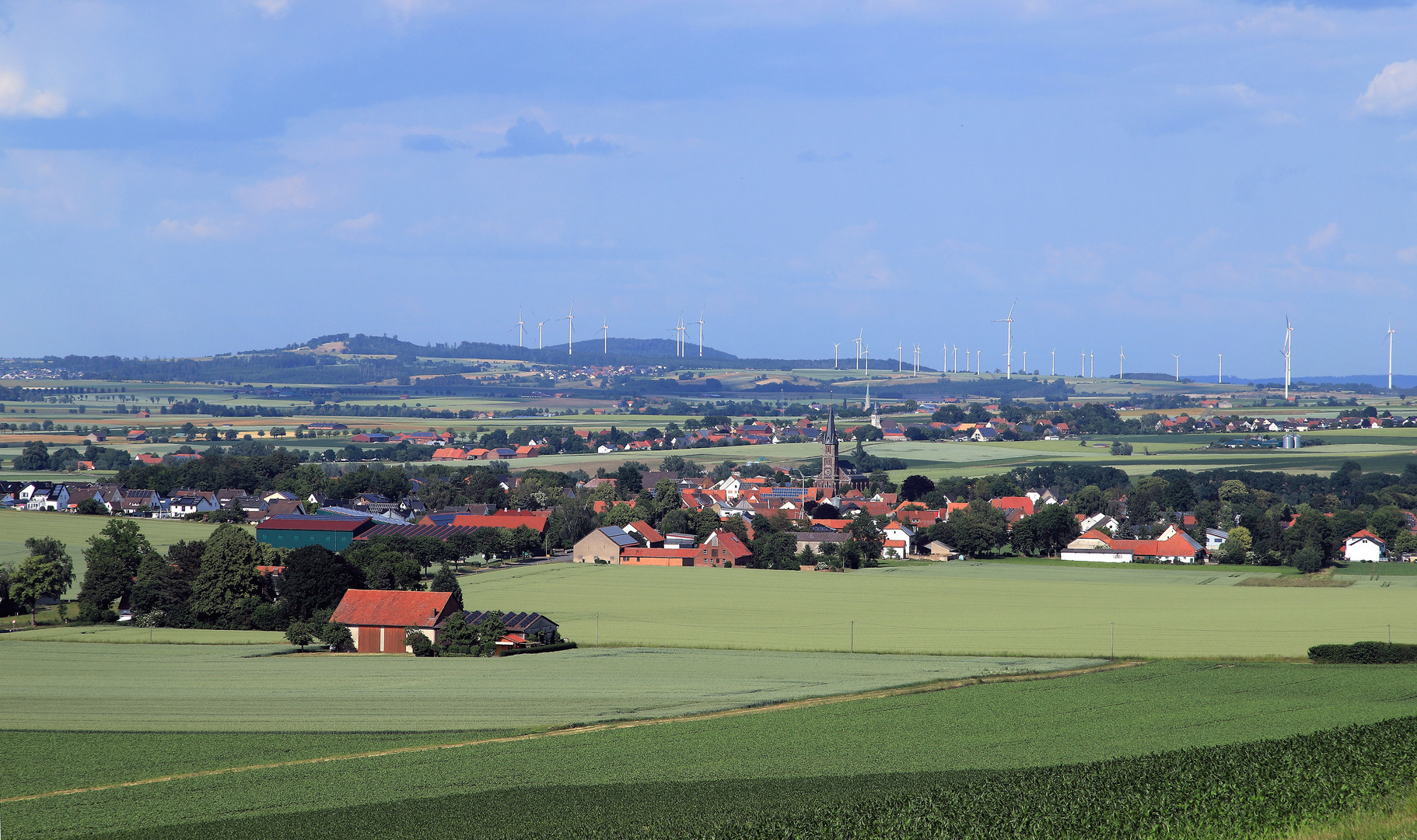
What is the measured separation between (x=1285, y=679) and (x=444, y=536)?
54.1 metres

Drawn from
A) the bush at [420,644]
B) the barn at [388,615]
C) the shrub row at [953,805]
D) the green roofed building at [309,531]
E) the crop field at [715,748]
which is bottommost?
the green roofed building at [309,531]

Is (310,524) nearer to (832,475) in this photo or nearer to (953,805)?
(832,475)

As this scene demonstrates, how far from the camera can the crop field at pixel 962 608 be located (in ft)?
159

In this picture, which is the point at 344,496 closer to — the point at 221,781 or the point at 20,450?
the point at 20,450

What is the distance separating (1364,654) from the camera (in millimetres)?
42281

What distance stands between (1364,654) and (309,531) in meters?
61.8

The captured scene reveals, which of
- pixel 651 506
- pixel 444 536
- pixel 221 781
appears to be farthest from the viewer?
pixel 651 506

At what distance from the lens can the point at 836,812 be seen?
2162 cm

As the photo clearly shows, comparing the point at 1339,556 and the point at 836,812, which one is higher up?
the point at 836,812

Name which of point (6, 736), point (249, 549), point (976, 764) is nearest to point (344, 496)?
point (249, 549)

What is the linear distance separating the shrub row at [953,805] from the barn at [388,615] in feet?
82.5

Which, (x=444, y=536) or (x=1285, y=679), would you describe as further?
(x=444, y=536)

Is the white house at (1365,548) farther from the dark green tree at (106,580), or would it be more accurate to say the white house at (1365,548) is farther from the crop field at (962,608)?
the dark green tree at (106,580)

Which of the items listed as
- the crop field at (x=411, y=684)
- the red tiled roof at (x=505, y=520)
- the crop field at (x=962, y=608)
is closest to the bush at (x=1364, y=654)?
the crop field at (x=962, y=608)
